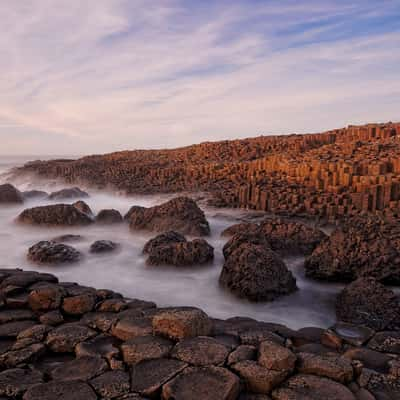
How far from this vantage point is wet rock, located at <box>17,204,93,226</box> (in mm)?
7691

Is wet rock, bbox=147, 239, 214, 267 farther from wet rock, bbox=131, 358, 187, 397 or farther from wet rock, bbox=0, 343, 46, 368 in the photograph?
wet rock, bbox=131, 358, 187, 397

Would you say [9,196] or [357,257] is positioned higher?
[9,196]

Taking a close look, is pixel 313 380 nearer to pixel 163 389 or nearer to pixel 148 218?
pixel 163 389

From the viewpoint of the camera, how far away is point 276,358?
2342 mm

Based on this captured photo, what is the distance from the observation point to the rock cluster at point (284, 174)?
24.0 feet

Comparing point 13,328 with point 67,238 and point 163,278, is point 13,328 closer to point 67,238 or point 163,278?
point 163,278

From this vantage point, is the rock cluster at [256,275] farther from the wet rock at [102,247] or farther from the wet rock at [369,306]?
the wet rock at [102,247]

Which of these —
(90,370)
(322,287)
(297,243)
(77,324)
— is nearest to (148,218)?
(297,243)

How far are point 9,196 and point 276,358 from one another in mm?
10196

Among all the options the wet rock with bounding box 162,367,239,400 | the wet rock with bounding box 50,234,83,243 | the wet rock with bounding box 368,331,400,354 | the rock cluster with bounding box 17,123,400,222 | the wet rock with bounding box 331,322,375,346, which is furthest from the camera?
the rock cluster with bounding box 17,123,400,222

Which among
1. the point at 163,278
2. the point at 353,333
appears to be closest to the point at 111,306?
the point at 163,278

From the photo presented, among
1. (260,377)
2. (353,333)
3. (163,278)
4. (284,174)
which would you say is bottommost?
(163,278)

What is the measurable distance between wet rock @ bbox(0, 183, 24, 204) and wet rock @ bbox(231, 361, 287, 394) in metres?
10.00

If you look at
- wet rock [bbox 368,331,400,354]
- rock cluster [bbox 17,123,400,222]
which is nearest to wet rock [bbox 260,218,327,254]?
rock cluster [bbox 17,123,400,222]
